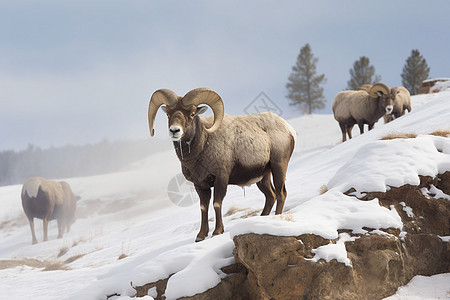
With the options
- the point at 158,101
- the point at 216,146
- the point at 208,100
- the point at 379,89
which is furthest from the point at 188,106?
the point at 379,89

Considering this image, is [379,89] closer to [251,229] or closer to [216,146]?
[216,146]

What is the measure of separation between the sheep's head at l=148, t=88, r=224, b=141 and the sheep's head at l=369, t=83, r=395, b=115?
1166cm

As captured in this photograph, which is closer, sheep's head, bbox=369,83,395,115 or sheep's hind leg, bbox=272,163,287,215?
sheep's hind leg, bbox=272,163,287,215

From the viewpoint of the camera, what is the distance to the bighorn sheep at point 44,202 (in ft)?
60.2

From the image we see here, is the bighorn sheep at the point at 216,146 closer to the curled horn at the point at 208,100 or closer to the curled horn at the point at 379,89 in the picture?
the curled horn at the point at 208,100

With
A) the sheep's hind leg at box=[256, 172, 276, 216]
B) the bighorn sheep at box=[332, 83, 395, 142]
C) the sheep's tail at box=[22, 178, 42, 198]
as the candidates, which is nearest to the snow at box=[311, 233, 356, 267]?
the sheep's hind leg at box=[256, 172, 276, 216]

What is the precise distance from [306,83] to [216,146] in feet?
146

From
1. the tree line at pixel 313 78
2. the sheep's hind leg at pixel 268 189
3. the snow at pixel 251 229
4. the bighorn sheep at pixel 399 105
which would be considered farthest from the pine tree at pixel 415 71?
the sheep's hind leg at pixel 268 189

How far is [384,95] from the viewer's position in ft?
53.7

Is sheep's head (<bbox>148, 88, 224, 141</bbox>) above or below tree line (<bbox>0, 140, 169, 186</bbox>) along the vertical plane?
above

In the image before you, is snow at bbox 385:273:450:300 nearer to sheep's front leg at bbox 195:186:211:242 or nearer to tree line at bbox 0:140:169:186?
sheep's front leg at bbox 195:186:211:242

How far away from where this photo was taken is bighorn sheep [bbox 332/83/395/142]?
16.4 metres

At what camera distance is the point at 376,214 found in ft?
18.0

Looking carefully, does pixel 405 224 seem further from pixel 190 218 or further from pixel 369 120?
pixel 369 120
